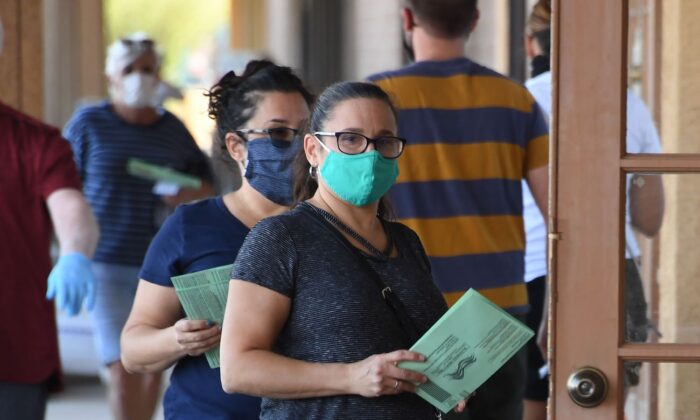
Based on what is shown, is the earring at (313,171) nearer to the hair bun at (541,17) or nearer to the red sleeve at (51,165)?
the red sleeve at (51,165)

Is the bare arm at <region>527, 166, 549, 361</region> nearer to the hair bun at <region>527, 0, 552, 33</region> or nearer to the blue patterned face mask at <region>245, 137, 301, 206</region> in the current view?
the hair bun at <region>527, 0, 552, 33</region>

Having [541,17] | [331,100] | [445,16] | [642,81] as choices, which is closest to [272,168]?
[331,100]

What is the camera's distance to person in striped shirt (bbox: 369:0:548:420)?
3670 millimetres

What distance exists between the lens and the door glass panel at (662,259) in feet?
8.36

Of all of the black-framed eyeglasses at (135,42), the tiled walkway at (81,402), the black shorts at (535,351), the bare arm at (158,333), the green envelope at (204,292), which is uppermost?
the black-framed eyeglasses at (135,42)

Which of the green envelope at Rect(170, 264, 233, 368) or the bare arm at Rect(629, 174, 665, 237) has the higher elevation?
the bare arm at Rect(629, 174, 665, 237)

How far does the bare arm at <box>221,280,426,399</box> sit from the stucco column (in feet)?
2.09

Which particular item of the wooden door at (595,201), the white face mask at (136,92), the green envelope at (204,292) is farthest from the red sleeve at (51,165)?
the white face mask at (136,92)

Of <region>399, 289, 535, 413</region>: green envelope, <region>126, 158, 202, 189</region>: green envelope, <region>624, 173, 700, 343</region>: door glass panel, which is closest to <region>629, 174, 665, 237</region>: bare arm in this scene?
<region>624, 173, 700, 343</region>: door glass panel

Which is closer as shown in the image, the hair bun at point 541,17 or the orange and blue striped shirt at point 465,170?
the orange and blue striped shirt at point 465,170

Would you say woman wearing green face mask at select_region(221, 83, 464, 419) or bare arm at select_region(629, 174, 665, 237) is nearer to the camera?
woman wearing green face mask at select_region(221, 83, 464, 419)

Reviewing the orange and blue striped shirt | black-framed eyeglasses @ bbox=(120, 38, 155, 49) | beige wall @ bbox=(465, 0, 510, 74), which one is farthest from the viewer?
beige wall @ bbox=(465, 0, 510, 74)

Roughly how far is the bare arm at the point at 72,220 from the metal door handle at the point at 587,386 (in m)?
1.54

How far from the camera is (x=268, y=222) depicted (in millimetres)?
2363
